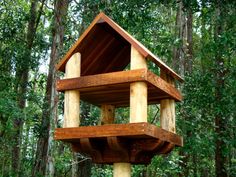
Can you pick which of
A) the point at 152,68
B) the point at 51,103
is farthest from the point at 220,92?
the point at 51,103

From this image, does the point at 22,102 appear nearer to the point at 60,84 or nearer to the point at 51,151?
the point at 51,151

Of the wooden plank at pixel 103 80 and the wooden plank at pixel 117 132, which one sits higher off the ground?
the wooden plank at pixel 103 80

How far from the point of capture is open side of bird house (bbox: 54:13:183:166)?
344cm

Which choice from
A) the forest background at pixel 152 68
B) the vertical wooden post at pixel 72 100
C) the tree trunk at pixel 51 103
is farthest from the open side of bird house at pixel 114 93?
the tree trunk at pixel 51 103

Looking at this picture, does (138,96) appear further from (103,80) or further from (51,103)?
(51,103)

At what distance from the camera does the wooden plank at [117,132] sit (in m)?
3.31

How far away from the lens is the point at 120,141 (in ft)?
11.5

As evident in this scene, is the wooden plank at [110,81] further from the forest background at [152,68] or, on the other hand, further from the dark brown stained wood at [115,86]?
the forest background at [152,68]

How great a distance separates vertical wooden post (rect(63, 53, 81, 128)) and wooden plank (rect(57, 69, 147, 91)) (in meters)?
0.08

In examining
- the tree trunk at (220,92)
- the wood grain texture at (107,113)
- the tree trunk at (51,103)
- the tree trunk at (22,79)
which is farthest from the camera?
the tree trunk at (22,79)

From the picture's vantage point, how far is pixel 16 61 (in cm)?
1077

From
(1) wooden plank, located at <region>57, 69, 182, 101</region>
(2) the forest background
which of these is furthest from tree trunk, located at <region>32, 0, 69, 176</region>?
(1) wooden plank, located at <region>57, 69, 182, 101</region>

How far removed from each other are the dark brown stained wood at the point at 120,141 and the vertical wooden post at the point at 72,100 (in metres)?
A: 0.14

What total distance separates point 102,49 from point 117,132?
43.3 inches
